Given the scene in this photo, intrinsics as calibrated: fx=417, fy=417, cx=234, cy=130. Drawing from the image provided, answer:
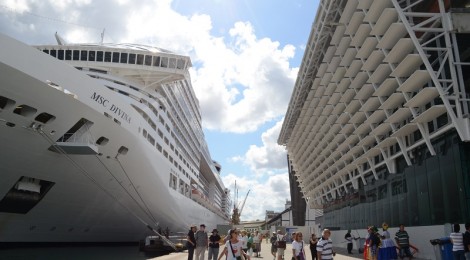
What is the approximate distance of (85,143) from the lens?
671 inches

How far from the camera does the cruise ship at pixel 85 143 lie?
15367 mm

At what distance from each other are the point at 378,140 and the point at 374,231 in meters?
11.8

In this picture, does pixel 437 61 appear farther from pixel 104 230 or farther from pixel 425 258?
pixel 104 230

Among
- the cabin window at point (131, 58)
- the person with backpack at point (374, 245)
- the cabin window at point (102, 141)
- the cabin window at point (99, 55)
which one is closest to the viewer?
the person with backpack at point (374, 245)

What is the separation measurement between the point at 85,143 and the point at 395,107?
1561 centimetres

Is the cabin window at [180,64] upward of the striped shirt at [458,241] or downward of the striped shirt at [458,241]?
upward

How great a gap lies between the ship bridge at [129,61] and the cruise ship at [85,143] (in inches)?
2.6

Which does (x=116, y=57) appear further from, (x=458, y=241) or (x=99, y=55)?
(x=458, y=241)

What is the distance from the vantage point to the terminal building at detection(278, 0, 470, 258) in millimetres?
16641

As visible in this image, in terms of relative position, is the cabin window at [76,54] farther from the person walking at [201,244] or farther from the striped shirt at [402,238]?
the striped shirt at [402,238]

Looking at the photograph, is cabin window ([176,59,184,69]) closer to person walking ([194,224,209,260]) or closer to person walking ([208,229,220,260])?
Answer: person walking ([194,224,209,260])

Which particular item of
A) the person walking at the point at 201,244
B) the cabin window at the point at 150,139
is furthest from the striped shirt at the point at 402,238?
the cabin window at the point at 150,139

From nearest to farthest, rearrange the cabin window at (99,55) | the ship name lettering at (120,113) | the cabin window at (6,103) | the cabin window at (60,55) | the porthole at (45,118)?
the cabin window at (6,103) < the porthole at (45,118) < the ship name lettering at (120,113) < the cabin window at (99,55) < the cabin window at (60,55)

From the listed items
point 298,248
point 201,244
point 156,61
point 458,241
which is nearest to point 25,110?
point 201,244
